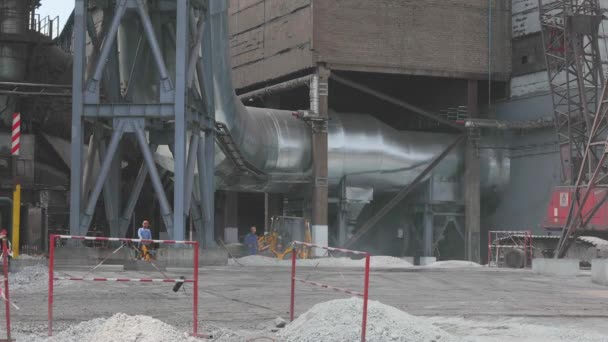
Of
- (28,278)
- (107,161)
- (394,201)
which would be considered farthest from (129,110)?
(394,201)

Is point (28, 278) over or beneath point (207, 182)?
beneath

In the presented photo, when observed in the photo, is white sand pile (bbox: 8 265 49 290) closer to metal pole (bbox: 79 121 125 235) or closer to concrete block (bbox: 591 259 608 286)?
metal pole (bbox: 79 121 125 235)

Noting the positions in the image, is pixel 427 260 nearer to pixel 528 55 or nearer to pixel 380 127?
pixel 380 127

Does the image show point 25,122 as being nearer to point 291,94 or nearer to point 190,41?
point 190,41

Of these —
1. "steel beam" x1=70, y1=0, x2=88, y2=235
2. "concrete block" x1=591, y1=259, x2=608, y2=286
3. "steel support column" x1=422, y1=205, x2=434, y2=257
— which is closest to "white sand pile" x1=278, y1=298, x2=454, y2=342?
"concrete block" x1=591, y1=259, x2=608, y2=286

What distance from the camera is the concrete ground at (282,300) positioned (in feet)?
53.7

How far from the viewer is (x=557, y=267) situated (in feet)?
111

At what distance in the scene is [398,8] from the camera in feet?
178

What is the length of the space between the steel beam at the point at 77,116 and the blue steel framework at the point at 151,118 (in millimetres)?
34

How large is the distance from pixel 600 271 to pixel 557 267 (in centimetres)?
566

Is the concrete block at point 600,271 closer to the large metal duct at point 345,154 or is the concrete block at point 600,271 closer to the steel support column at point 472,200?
the large metal duct at point 345,154

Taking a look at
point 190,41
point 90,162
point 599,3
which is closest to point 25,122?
point 90,162

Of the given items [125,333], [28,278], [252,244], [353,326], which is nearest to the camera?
[125,333]

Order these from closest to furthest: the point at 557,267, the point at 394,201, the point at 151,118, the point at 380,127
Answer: the point at 151,118 < the point at 557,267 < the point at 380,127 < the point at 394,201
